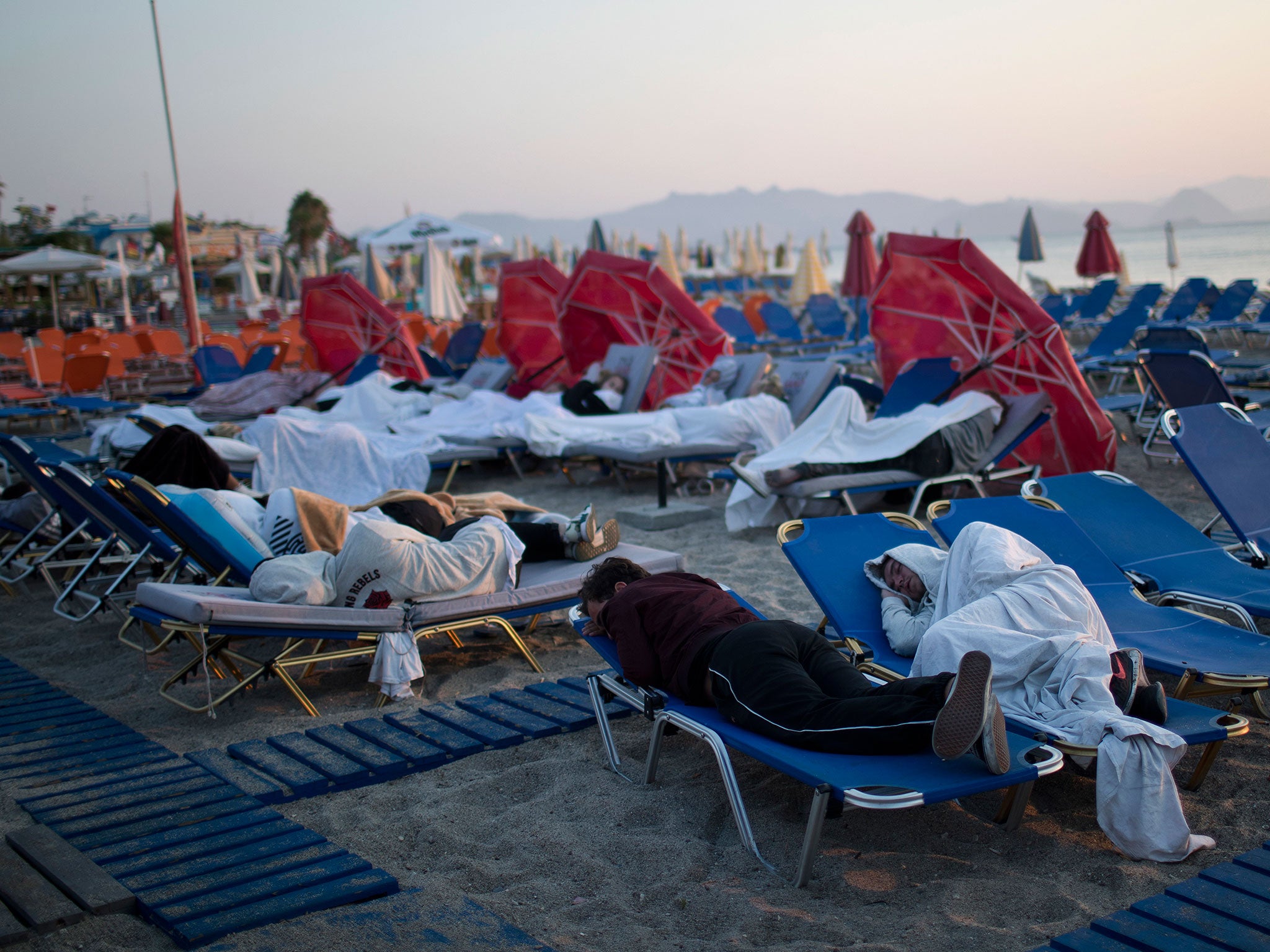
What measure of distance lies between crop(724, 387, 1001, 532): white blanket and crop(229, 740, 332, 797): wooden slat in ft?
12.2

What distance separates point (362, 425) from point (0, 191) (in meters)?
34.3

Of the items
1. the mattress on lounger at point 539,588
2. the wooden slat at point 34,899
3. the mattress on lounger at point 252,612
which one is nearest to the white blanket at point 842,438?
the mattress on lounger at point 539,588

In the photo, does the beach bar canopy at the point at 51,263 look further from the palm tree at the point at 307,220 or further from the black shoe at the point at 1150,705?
the palm tree at the point at 307,220

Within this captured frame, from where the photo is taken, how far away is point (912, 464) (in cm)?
677

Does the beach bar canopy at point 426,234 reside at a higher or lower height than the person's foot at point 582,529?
higher

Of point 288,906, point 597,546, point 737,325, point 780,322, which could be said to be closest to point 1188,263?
point 780,322

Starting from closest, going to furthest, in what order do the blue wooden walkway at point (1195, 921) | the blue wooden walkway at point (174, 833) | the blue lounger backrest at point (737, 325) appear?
the blue wooden walkway at point (1195, 921) → the blue wooden walkway at point (174, 833) → the blue lounger backrest at point (737, 325)

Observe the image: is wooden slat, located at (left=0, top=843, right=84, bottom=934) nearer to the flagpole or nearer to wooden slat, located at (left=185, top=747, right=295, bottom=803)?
wooden slat, located at (left=185, top=747, right=295, bottom=803)

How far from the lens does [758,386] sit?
8.88 m

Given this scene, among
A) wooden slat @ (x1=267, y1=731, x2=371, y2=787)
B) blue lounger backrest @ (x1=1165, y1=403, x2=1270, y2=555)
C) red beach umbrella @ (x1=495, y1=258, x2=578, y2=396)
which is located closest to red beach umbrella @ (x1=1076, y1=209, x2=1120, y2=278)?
red beach umbrella @ (x1=495, y1=258, x2=578, y2=396)

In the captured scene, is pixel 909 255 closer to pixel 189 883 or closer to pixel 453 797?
pixel 453 797

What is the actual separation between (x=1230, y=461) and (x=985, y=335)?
133 inches

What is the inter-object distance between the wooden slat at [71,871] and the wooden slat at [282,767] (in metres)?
0.64

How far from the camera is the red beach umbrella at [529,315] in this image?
39.6ft
